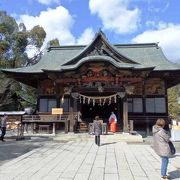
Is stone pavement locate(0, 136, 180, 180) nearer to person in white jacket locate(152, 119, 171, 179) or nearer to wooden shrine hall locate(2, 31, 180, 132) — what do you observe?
person in white jacket locate(152, 119, 171, 179)

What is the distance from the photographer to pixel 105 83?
68.0 ft

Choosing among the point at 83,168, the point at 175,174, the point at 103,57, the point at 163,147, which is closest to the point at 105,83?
the point at 103,57

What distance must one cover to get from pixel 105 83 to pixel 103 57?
2.18 meters

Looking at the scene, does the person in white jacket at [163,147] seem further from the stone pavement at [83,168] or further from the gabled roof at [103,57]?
the gabled roof at [103,57]

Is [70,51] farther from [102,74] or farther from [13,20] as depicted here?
[13,20]

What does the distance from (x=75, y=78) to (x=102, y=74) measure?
2011 mm

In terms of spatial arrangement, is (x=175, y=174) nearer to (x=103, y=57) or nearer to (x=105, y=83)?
(x=103, y=57)

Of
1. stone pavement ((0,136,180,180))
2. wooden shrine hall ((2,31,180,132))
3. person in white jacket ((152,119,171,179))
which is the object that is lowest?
stone pavement ((0,136,180,180))

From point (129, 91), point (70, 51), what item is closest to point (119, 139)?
point (129, 91)

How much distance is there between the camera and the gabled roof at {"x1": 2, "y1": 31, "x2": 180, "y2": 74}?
808 inches

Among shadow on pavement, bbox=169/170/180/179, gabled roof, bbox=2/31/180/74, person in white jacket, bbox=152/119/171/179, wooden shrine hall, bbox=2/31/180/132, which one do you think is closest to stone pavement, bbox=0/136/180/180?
shadow on pavement, bbox=169/170/180/179

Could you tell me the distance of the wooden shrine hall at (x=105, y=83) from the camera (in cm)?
2002

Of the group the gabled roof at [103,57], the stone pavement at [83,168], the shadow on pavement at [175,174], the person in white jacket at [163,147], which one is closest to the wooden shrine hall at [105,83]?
the gabled roof at [103,57]

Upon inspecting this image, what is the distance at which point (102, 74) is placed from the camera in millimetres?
20500
